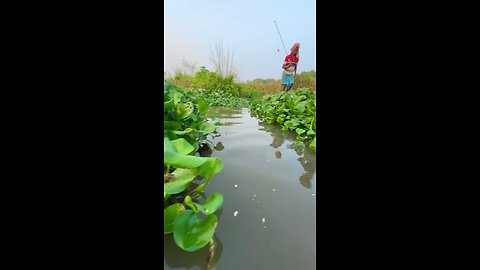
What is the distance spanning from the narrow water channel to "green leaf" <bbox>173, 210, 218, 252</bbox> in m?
0.06

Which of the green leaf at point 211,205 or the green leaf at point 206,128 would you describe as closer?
the green leaf at point 211,205

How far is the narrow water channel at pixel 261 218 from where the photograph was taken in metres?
0.55

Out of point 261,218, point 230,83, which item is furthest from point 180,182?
point 230,83

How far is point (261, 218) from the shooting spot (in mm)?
730

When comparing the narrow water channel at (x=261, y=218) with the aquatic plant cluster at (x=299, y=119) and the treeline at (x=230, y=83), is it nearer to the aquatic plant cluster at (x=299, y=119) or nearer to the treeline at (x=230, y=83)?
the aquatic plant cluster at (x=299, y=119)

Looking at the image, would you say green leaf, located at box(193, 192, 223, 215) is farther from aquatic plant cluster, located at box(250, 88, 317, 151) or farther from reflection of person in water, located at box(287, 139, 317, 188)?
aquatic plant cluster, located at box(250, 88, 317, 151)

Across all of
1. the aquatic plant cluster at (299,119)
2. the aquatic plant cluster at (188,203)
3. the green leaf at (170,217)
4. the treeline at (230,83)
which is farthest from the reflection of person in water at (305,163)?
the treeline at (230,83)

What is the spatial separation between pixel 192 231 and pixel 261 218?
26 cm

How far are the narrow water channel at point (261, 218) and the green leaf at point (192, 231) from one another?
0.06 m

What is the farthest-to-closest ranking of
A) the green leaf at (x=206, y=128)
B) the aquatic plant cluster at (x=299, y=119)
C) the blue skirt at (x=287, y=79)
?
the blue skirt at (x=287, y=79) → the aquatic plant cluster at (x=299, y=119) → the green leaf at (x=206, y=128)

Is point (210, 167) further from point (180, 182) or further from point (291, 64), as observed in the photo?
point (291, 64)

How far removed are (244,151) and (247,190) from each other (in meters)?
0.58

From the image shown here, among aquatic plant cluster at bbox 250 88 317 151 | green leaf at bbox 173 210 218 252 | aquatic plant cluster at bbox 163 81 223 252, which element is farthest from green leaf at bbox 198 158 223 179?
aquatic plant cluster at bbox 250 88 317 151
